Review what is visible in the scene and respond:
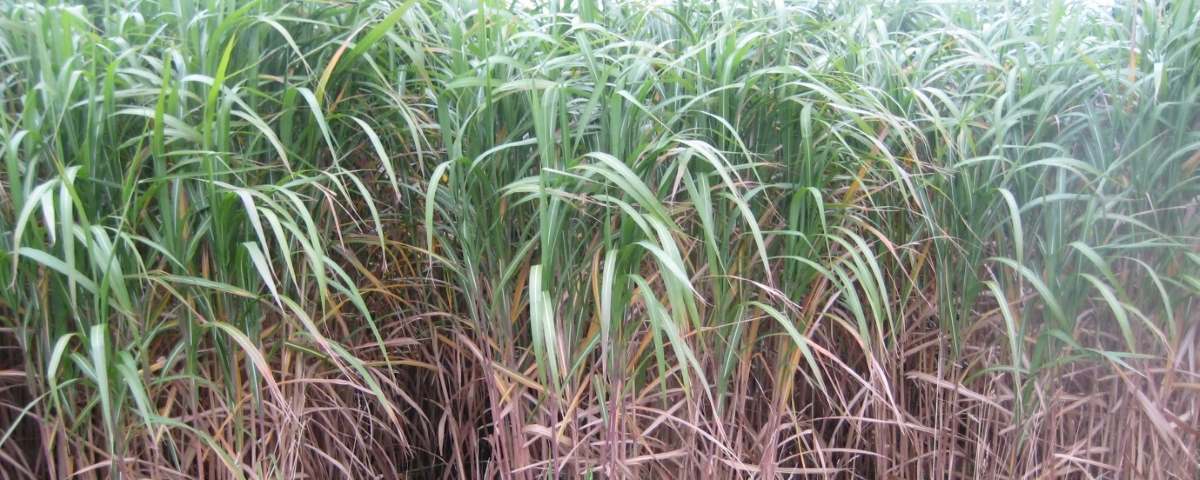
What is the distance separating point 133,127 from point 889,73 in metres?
1.29

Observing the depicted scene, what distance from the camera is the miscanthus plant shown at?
1391 mm

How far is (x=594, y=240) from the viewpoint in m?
1.58

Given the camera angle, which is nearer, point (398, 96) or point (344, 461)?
point (398, 96)

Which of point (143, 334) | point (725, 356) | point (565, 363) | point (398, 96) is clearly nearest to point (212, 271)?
point (143, 334)

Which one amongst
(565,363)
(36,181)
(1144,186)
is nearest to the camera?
(36,181)

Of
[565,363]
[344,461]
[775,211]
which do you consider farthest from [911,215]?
[344,461]

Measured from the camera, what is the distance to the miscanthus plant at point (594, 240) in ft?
4.56

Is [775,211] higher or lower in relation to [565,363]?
higher

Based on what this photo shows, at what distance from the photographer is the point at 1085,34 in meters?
1.85

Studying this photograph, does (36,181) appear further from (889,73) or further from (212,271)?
(889,73)

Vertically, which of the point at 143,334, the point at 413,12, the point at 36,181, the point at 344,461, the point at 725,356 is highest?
the point at 413,12

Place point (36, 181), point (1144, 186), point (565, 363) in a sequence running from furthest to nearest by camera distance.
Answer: point (1144, 186) → point (565, 363) → point (36, 181)

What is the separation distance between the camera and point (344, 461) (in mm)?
1724

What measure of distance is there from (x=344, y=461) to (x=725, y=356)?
28.2 inches
